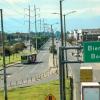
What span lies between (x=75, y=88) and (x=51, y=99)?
64.1 feet

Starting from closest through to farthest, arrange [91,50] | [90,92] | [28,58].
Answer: [91,50] < [90,92] < [28,58]

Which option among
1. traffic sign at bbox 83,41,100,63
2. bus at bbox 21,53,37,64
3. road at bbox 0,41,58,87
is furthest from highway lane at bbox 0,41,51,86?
traffic sign at bbox 83,41,100,63

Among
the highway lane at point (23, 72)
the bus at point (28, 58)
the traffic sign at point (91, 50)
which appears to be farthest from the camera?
the bus at point (28, 58)

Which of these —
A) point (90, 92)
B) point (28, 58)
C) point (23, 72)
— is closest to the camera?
point (90, 92)

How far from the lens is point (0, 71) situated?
3125 inches

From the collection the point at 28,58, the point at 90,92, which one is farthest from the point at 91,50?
the point at 28,58

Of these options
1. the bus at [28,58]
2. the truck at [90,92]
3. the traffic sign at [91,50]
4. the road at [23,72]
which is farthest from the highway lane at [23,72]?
the traffic sign at [91,50]

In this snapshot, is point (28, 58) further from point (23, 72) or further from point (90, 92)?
point (90, 92)

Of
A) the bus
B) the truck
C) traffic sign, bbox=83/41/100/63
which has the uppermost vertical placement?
traffic sign, bbox=83/41/100/63

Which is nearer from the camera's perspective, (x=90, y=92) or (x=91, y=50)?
(x=91, y=50)

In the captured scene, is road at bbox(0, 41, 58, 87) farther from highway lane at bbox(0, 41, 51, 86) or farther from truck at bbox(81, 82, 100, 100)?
truck at bbox(81, 82, 100, 100)

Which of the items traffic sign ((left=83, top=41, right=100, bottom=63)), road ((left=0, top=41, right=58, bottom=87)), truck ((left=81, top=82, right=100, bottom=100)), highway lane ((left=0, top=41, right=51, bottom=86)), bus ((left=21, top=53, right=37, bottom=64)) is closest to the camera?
traffic sign ((left=83, top=41, right=100, bottom=63))

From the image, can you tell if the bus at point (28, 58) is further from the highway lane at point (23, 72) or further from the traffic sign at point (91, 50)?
the traffic sign at point (91, 50)

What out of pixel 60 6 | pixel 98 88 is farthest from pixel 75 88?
pixel 98 88
